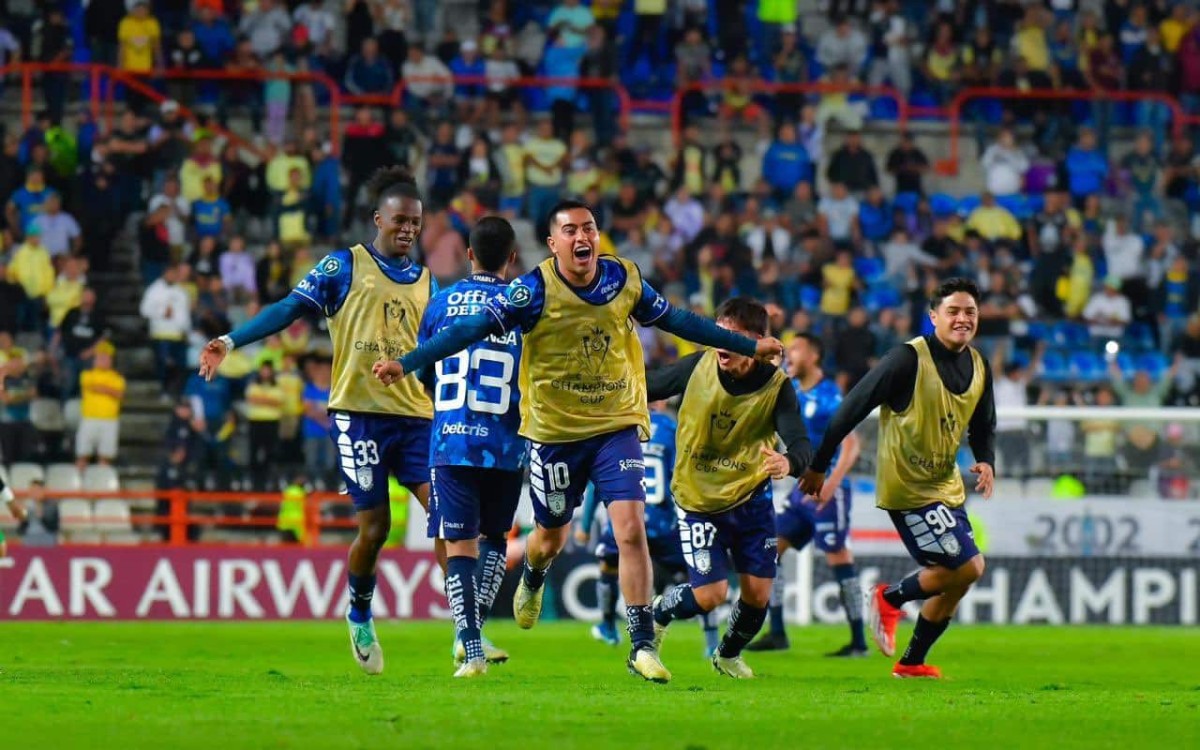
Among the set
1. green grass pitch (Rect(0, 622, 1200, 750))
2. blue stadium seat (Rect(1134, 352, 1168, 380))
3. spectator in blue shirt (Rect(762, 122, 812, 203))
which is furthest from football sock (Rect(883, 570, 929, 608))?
spectator in blue shirt (Rect(762, 122, 812, 203))

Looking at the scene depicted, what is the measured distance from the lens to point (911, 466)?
1277 centimetres

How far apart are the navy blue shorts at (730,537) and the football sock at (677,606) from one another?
0.16m

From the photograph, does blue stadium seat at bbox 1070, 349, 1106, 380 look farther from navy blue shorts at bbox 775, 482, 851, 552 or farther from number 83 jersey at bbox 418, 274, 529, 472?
number 83 jersey at bbox 418, 274, 529, 472

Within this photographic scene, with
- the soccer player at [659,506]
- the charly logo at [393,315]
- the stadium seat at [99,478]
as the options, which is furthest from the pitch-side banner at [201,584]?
the charly logo at [393,315]

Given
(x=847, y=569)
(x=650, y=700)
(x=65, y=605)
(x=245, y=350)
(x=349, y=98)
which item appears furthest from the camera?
(x=349, y=98)

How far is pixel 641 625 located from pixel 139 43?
1950 cm

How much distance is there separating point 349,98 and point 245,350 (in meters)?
4.91

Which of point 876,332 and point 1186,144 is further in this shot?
point 1186,144

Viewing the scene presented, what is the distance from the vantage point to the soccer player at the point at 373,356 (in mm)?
12234

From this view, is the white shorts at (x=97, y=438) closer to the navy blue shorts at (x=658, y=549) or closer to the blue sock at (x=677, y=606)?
the navy blue shorts at (x=658, y=549)

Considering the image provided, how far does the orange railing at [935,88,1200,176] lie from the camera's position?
103ft

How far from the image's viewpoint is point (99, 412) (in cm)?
2425

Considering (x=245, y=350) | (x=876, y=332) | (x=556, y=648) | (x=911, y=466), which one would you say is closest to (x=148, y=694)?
(x=911, y=466)

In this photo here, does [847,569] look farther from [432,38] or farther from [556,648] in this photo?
[432,38]
